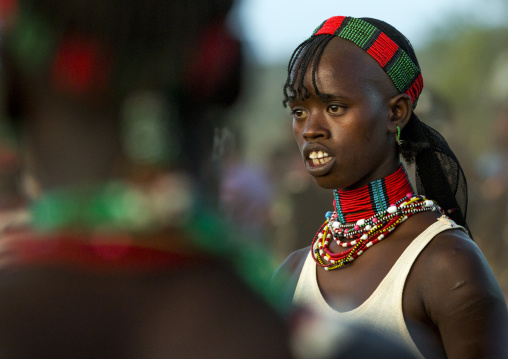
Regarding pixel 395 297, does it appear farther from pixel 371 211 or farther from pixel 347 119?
pixel 347 119

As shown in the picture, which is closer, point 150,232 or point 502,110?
point 150,232

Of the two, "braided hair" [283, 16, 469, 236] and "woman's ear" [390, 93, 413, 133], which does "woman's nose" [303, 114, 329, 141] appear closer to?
"braided hair" [283, 16, 469, 236]

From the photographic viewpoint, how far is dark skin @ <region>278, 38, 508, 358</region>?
215 centimetres

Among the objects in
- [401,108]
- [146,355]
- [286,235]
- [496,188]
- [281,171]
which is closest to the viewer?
[146,355]

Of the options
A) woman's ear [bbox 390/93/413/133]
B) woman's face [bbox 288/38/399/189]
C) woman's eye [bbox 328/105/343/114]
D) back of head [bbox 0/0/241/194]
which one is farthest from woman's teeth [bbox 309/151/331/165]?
back of head [bbox 0/0/241/194]

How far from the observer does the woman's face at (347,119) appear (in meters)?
2.40

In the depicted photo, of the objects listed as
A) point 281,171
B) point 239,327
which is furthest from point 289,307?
point 281,171

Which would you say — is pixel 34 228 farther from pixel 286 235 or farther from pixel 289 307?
pixel 286 235

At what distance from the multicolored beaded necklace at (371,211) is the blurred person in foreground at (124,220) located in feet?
5.22

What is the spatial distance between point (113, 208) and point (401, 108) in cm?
177

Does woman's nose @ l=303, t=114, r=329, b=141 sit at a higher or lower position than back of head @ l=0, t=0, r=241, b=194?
lower

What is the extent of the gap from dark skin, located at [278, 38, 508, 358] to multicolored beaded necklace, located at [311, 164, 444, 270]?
24mm

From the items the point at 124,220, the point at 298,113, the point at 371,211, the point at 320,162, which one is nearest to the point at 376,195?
the point at 371,211

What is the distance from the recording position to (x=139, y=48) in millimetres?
890
